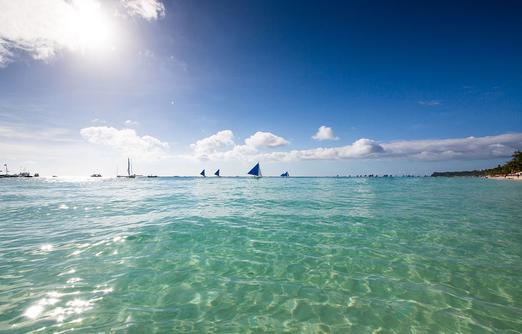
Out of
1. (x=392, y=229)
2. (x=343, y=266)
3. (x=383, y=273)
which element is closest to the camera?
(x=383, y=273)

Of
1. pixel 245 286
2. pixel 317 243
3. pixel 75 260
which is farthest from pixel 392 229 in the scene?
pixel 75 260

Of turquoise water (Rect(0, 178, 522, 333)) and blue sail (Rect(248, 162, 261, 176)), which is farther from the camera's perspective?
blue sail (Rect(248, 162, 261, 176))

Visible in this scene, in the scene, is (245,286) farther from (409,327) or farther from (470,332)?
(470,332)

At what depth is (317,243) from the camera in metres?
10.4

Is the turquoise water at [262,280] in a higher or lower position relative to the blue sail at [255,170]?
lower

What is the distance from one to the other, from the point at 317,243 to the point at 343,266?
248cm

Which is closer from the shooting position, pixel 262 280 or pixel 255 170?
pixel 262 280

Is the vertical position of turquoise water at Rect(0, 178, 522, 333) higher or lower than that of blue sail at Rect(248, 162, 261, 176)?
lower

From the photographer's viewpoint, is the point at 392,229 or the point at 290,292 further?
the point at 392,229

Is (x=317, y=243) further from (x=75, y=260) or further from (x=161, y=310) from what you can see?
(x=75, y=260)

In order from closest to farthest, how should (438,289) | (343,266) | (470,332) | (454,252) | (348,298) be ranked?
(470,332) < (348,298) < (438,289) < (343,266) < (454,252)

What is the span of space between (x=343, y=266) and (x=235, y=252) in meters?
3.79

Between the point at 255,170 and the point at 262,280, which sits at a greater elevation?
the point at 255,170

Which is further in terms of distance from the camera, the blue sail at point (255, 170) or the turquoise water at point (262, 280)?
the blue sail at point (255, 170)
